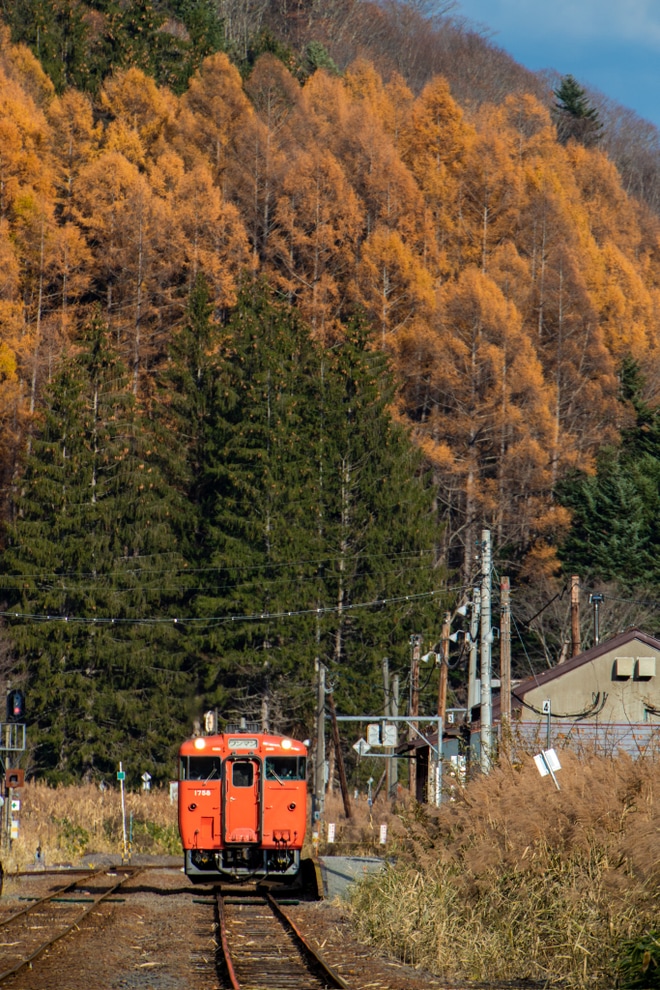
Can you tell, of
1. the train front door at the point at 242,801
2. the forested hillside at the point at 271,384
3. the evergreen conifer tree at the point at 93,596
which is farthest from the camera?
the forested hillside at the point at 271,384

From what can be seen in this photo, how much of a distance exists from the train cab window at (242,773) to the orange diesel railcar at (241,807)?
0.02 meters

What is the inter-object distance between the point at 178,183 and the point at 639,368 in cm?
2632

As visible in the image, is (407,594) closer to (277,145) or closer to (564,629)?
(564,629)

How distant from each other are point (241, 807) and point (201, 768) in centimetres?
112

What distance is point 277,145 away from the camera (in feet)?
247

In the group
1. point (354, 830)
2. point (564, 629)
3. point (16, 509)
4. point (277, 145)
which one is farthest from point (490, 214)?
point (354, 830)

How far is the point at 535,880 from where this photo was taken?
1459 centimetres

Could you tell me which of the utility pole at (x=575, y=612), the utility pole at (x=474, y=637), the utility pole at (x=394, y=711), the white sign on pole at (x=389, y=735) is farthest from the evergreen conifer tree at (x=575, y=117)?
Result: the white sign on pole at (x=389, y=735)

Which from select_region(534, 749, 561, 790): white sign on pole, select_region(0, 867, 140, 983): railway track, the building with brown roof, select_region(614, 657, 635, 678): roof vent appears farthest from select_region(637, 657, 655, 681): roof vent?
select_region(534, 749, 561, 790): white sign on pole

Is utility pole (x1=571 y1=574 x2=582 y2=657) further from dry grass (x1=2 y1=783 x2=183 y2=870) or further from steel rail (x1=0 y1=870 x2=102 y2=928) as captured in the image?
steel rail (x1=0 y1=870 x2=102 y2=928)

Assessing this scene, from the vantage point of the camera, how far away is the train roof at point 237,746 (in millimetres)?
25828

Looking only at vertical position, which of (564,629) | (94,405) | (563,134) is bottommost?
(564,629)

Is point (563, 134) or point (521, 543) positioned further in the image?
point (563, 134)

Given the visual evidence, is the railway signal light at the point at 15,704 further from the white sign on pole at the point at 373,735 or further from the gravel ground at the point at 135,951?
the white sign on pole at the point at 373,735
